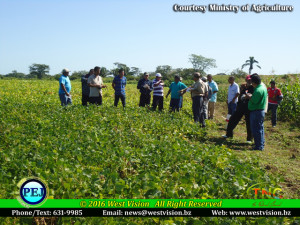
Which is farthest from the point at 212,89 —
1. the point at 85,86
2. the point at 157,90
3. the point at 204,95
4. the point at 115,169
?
the point at 115,169

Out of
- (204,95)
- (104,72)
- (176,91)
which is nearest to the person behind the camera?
(204,95)

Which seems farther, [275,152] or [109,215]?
[275,152]

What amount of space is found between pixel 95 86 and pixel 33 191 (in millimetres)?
7122

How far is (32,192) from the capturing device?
335 centimetres

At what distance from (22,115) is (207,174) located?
21.3 feet

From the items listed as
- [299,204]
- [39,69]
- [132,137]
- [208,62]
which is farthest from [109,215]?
[39,69]

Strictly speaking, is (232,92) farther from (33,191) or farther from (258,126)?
(33,191)

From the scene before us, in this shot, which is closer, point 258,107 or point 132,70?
point 258,107

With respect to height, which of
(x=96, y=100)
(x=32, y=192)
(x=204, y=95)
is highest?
(x=204, y=95)

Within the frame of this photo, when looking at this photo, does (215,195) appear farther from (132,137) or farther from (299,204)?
(132,137)

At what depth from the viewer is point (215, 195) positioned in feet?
12.3

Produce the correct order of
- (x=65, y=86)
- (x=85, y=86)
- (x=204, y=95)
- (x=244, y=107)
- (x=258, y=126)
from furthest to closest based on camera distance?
(x=85, y=86) → (x=65, y=86) → (x=204, y=95) → (x=244, y=107) → (x=258, y=126)

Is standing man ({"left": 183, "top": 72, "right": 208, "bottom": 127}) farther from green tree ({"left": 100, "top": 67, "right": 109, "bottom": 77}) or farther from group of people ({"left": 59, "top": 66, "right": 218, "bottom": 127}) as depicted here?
green tree ({"left": 100, "top": 67, "right": 109, "bottom": 77})

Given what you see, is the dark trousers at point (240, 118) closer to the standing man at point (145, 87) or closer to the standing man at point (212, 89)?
the standing man at point (212, 89)
